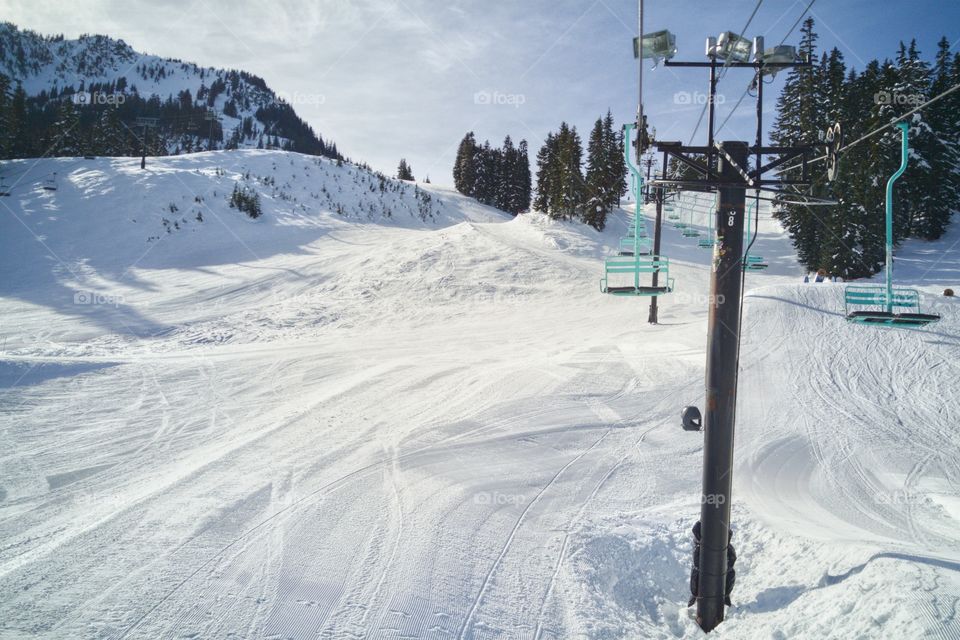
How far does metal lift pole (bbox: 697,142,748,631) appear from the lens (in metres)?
5.30

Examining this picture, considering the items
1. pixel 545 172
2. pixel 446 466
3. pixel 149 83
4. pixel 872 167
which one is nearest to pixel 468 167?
pixel 545 172

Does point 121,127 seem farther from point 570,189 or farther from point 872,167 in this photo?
point 872,167

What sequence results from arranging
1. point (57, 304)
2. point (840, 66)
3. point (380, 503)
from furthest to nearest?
point (840, 66)
point (57, 304)
point (380, 503)

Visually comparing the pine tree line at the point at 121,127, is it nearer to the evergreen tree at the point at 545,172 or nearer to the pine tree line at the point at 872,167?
the evergreen tree at the point at 545,172

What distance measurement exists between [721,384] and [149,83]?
20208 centimetres

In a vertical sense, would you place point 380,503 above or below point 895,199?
below

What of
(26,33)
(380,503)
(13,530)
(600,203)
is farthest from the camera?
(26,33)

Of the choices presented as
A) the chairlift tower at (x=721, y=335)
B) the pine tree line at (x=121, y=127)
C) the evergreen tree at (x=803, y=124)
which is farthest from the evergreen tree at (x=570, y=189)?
the chairlift tower at (x=721, y=335)

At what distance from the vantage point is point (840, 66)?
123 ft

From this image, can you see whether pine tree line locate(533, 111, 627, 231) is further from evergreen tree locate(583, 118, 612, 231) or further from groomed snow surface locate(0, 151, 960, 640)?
groomed snow surface locate(0, 151, 960, 640)

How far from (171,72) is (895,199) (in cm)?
20427

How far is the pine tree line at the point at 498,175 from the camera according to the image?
70062 millimetres

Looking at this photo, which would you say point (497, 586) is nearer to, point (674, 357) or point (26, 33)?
point (674, 357)

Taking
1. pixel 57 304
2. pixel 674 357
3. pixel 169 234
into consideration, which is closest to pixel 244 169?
pixel 169 234
